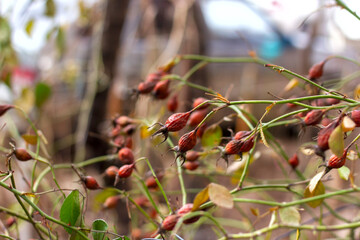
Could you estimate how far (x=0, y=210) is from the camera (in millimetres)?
420

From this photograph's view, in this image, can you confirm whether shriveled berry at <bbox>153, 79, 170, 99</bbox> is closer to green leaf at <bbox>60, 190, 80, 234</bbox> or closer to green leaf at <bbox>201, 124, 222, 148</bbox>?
green leaf at <bbox>201, 124, 222, 148</bbox>

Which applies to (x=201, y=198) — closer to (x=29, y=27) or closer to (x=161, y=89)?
(x=161, y=89)

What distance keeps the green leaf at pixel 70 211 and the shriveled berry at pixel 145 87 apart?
0.67 feet

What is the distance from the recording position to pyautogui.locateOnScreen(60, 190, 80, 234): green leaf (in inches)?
17.4

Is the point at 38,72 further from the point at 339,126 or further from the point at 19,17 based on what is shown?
the point at 339,126

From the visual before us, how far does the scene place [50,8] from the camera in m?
1.05

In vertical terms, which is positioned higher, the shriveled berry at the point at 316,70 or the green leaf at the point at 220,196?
the shriveled berry at the point at 316,70

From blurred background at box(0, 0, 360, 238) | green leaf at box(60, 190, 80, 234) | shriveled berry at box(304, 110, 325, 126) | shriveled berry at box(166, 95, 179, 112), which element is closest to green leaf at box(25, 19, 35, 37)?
blurred background at box(0, 0, 360, 238)

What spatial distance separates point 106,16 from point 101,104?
302 millimetres

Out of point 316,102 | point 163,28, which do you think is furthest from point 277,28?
point 316,102

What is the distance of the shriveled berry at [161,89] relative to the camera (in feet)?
2.04

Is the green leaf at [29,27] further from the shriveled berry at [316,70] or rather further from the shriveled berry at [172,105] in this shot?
the shriveled berry at [316,70]

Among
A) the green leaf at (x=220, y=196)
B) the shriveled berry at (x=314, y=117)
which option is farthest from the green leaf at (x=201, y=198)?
the shriveled berry at (x=314, y=117)

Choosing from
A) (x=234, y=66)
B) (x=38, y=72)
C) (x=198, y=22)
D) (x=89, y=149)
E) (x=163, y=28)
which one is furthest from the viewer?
(x=234, y=66)
